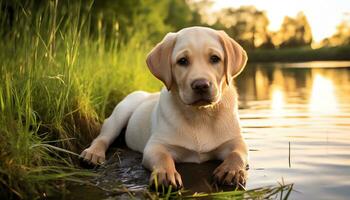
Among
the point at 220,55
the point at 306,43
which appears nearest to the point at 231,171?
the point at 220,55

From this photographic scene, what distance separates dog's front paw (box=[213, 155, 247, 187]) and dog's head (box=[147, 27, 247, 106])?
56 centimetres

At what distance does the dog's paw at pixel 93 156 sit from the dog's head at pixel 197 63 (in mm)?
1110

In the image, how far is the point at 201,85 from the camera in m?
4.63

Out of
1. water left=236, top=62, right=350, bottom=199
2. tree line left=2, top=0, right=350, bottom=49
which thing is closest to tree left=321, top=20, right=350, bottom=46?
tree line left=2, top=0, right=350, bottom=49

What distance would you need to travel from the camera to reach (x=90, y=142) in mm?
6656

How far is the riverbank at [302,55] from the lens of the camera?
67219 millimetres

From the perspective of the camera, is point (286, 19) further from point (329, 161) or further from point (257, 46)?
point (329, 161)

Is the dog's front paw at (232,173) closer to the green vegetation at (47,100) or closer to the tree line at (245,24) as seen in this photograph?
the green vegetation at (47,100)

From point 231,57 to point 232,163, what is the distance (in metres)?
1.05

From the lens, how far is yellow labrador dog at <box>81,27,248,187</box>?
479 cm

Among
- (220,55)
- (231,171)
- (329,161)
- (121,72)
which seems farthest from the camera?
(121,72)

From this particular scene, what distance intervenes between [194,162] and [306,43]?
296 feet

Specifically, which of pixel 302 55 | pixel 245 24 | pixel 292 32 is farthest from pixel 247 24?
pixel 302 55

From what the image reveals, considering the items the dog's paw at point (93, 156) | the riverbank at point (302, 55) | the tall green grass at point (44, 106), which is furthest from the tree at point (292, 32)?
the dog's paw at point (93, 156)
